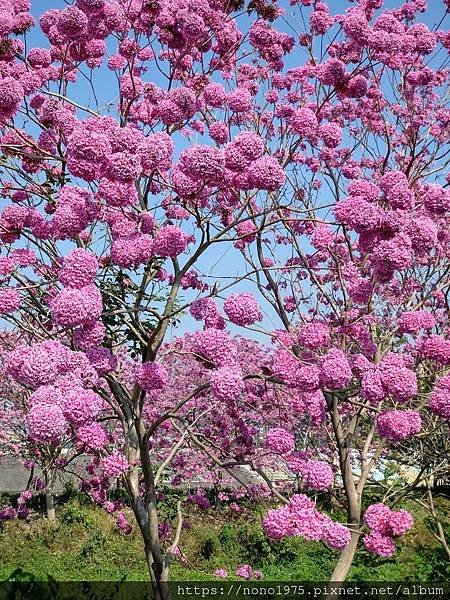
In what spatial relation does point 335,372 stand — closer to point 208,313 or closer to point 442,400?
point 442,400

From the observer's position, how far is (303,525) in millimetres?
3252

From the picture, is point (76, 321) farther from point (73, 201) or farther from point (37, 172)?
point (37, 172)

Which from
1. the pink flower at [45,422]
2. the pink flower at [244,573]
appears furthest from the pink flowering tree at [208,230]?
the pink flower at [244,573]

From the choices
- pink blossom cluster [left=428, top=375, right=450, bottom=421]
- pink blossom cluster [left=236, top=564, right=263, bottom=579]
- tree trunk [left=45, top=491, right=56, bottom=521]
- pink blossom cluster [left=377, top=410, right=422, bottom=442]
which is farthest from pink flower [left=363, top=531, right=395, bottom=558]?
tree trunk [left=45, top=491, right=56, bottom=521]

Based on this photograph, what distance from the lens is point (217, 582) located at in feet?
29.2

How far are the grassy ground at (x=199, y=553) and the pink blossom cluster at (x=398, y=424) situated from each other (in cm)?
577

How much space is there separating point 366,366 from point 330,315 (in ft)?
11.2

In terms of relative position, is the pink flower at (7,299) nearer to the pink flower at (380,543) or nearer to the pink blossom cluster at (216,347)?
the pink blossom cluster at (216,347)

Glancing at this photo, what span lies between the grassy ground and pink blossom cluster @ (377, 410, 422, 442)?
5.77 metres

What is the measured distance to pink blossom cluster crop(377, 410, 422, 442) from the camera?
→ 3.44 m

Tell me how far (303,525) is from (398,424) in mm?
767

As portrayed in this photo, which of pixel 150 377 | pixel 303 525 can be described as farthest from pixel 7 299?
pixel 303 525

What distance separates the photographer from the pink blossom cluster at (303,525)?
3.24 meters

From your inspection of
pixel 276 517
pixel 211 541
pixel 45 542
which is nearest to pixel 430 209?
pixel 276 517
